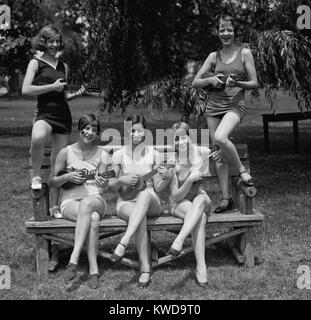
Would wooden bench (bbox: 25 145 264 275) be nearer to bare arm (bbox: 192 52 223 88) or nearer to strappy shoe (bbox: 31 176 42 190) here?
strappy shoe (bbox: 31 176 42 190)

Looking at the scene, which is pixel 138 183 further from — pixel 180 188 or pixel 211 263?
pixel 211 263

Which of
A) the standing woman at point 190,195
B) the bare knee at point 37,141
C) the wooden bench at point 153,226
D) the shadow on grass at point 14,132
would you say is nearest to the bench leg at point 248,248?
the wooden bench at point 153,226

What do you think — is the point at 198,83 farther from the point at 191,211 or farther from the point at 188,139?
the point at 191,211

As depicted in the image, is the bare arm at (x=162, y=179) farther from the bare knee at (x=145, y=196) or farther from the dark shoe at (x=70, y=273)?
the dark shoe at (x=70, y=273)

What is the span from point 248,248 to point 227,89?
1406 mm

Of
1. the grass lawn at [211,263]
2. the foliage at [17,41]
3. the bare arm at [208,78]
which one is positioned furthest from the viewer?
the foliage at [17,41]

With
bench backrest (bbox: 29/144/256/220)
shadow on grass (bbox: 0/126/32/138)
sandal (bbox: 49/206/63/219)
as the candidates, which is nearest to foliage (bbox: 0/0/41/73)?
shadow on grass (bbox: 0/126/32/138)

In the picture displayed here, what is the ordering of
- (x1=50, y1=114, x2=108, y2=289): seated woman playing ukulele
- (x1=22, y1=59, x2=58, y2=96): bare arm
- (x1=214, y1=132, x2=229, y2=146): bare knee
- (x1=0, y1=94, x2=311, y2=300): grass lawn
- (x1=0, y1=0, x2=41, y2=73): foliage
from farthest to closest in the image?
1. (x1=0, y1=0, x2=41, y2=73): foliage
2. (x1=214, y1=132, x2=229, y2=146): bare knee
3. (x1=22, y1=59, x2=58, y2=96): bare arm
4. (x1=50, y1=114, x2=108, y2=289): seated woman playing ukulele
5. (x1=0, y1=94, x2=311, y2=300): grass lawn

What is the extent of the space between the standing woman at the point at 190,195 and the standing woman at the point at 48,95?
40.0 inches

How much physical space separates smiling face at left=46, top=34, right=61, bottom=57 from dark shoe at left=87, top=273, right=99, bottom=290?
1.90m

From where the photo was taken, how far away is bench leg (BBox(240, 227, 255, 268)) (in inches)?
189

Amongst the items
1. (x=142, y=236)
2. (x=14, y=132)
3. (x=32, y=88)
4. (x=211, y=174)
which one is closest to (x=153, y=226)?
(x=142, y=236)

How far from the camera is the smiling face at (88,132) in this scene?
4656 millimetres

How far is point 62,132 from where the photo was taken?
505 cm
